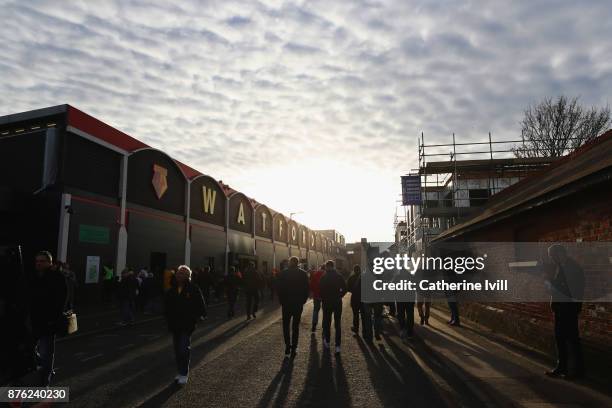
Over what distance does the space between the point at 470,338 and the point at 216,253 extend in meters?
21.1

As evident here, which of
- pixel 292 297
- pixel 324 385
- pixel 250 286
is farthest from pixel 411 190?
pixel 324 385

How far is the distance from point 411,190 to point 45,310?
19956mm

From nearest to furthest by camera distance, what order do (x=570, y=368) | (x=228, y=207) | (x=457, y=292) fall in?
(x=570, y=368), (x=457, y=292), (x=228, y=207)

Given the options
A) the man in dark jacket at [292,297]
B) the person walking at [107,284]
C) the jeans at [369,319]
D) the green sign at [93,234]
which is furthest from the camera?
the person walking at [107,284]

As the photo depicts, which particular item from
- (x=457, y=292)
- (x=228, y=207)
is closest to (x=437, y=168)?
(x=457, y=292)

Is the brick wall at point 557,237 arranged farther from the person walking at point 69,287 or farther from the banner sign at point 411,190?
the banner sign at point 411,190

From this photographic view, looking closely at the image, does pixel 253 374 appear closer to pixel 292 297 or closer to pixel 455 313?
pixel 292 297

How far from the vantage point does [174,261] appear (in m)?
23.4

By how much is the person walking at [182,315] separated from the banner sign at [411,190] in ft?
57.8

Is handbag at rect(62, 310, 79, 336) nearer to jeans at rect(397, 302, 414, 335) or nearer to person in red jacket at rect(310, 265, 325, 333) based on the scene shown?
person in red jacket at rect(310, 265, 325, 333)

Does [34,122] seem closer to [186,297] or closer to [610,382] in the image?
[186,297]

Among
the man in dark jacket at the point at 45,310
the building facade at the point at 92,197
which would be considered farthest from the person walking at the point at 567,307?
the building facade at the point at 92,197

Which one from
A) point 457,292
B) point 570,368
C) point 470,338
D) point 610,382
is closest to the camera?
point 610,382

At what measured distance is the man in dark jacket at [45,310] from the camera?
207 inches
